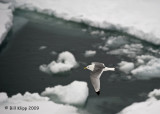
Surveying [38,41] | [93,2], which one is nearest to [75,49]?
[38,41]

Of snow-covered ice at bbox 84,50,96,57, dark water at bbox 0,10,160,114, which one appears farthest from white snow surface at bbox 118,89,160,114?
snow-covered ice at bbox 84,50,96,57

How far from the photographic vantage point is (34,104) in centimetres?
690

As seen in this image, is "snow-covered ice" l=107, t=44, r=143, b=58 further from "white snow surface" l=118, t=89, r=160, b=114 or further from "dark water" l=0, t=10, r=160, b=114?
"white snow surface" l=118, t=89, r=160, b=114

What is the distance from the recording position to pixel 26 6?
1227 cm

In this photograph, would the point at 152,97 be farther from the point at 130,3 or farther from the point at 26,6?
the point at 26,6

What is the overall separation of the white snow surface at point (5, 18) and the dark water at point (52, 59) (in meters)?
0.30

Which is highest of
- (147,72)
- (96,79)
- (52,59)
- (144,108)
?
(96,79)

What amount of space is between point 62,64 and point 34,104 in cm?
192

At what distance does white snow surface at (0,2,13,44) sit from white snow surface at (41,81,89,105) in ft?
9.97

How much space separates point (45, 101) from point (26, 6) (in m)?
6.31

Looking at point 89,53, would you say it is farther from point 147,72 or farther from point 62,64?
point 147,72

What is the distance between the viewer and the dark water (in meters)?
7.45

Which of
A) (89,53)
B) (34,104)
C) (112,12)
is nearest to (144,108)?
(34,104)

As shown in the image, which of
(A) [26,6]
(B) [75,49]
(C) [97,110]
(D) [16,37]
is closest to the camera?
(C) [97,110]
